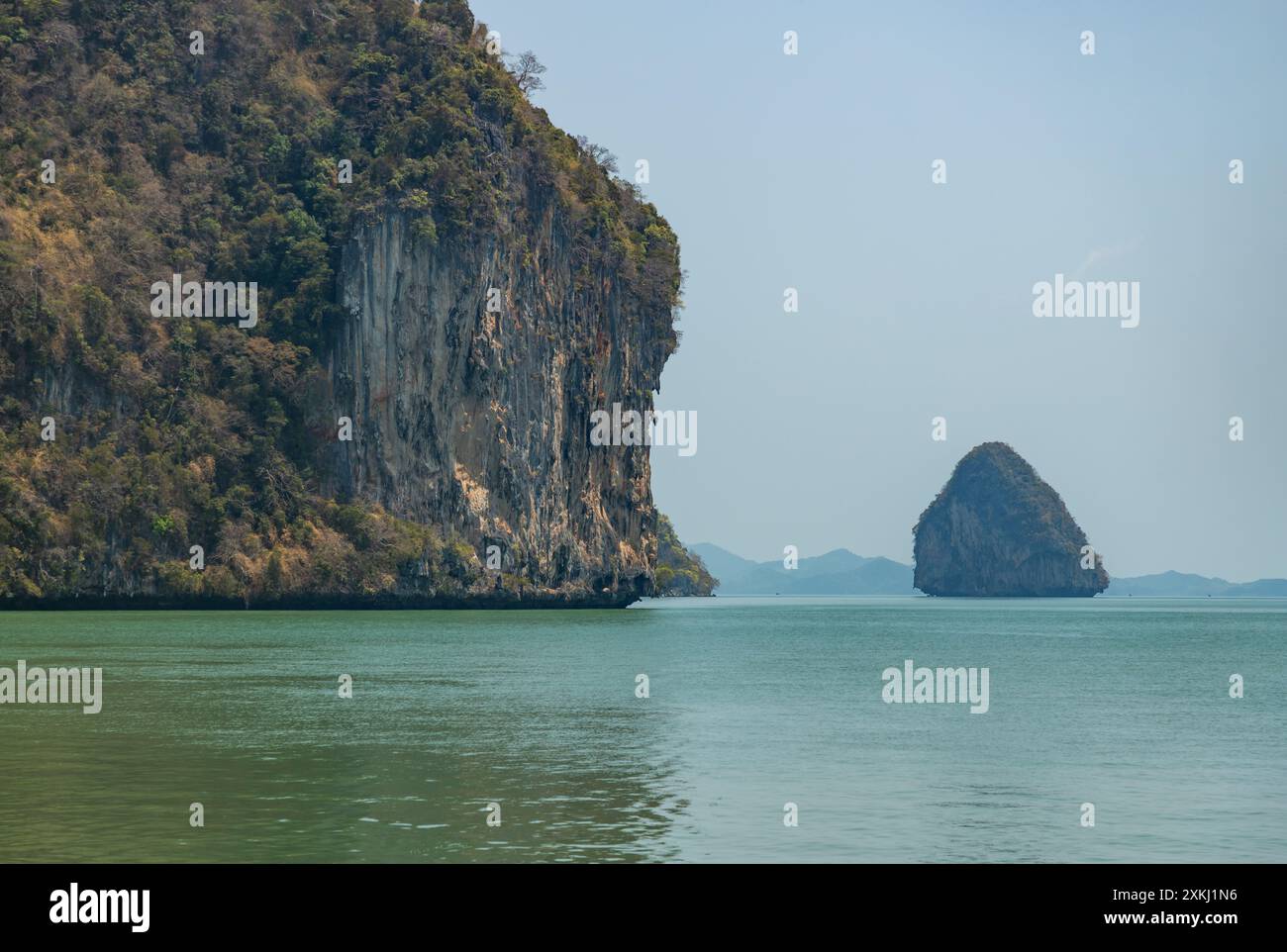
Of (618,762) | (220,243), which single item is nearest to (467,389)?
(220,243)

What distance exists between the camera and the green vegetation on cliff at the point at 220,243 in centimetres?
9606

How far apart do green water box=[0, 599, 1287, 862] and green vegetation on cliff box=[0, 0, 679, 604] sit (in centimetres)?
4294

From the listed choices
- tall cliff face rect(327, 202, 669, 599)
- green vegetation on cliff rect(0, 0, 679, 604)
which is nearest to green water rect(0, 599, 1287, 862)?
green vegetation on cliff rect(0, 0, 679, 604)

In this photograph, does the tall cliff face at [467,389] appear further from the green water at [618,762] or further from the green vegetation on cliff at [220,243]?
the green water at [618,762]

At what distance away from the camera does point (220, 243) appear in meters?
109

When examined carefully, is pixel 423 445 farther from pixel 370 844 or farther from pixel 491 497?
pixel 370 844

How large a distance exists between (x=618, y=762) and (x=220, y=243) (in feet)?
295

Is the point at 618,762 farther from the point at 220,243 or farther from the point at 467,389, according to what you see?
the point at 220,243

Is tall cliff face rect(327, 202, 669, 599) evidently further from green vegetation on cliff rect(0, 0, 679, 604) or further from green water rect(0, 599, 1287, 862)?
green water rect(0, 599, 1287, 862)

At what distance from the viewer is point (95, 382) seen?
9881cm

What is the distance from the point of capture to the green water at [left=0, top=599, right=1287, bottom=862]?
752 inches

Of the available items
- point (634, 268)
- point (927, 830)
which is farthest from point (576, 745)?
point (634, 268)

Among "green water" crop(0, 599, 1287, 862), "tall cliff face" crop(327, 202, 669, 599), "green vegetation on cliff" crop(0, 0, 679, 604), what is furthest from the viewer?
"tall cliff face" crop(327, 202, 669, 599)

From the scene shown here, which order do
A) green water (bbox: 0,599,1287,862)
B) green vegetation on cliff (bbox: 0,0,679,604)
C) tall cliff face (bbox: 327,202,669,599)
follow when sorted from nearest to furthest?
green water (bbox: 0,599,1287,862) < green vegetation on cliff (bbox: 0,0,679,604) < tall cliff face (bbox: 327,202,669,599)
